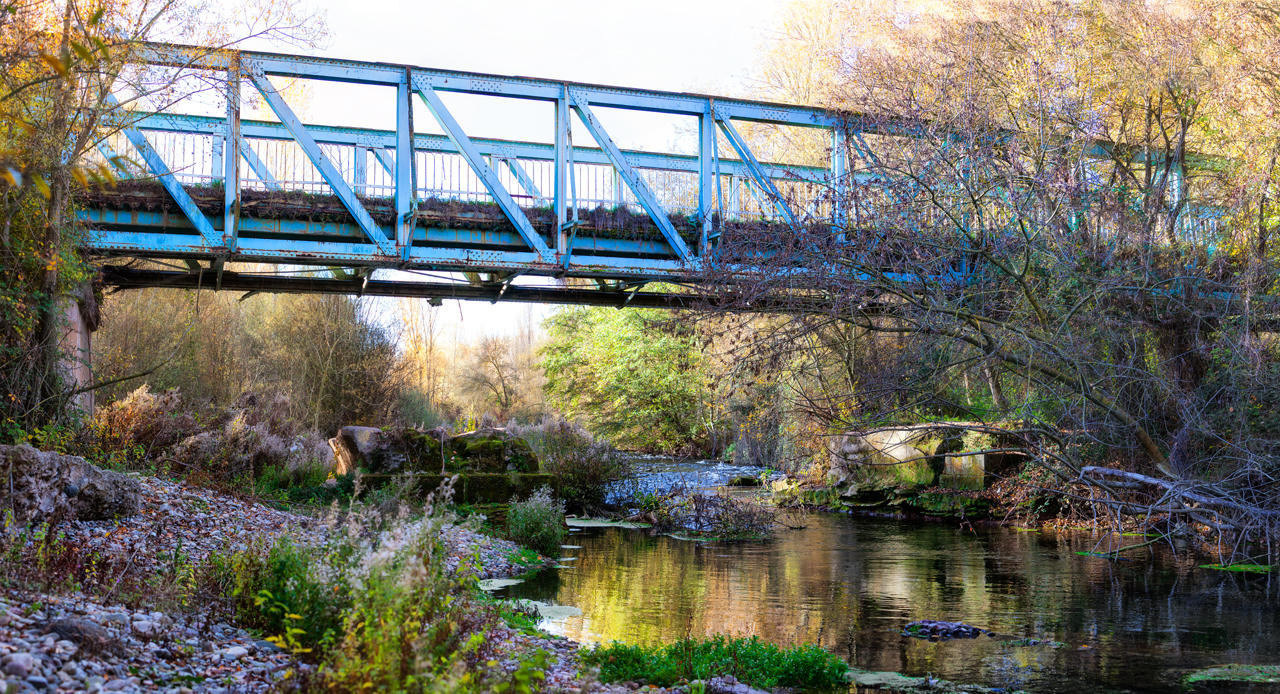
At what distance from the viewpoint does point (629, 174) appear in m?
17.7

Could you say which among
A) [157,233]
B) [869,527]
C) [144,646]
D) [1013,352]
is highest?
[157,233]

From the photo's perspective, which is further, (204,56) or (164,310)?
(164,310)

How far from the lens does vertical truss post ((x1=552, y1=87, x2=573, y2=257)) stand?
59.1 ft

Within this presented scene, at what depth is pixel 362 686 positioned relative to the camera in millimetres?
4559

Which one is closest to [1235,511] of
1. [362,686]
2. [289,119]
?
[362,686]

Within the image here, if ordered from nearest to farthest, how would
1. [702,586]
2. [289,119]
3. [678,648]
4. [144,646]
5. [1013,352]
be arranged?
[144,646]
[678,648]
[702,586]
[1013,352]
[289,119]

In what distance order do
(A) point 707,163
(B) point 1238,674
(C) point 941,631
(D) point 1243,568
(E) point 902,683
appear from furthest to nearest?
(A) point 707,163 < (D) point 1243,568 < (C) point 941,631 < (B) point 1238,674 < (E) point 902,683

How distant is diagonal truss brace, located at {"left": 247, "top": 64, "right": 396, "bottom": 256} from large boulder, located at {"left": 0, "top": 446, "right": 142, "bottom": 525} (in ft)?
22.7

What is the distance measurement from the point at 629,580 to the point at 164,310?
593 inches

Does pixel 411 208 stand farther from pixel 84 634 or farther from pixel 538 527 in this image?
pixel 84 634

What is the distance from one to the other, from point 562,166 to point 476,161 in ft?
5.97

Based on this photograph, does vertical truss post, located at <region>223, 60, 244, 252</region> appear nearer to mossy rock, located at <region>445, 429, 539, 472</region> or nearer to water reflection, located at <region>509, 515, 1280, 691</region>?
mossy rock, located at <region>445, 429, 539, 472</region>

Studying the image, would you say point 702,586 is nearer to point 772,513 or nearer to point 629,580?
point 629,580

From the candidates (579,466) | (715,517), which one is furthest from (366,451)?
(715,517)
